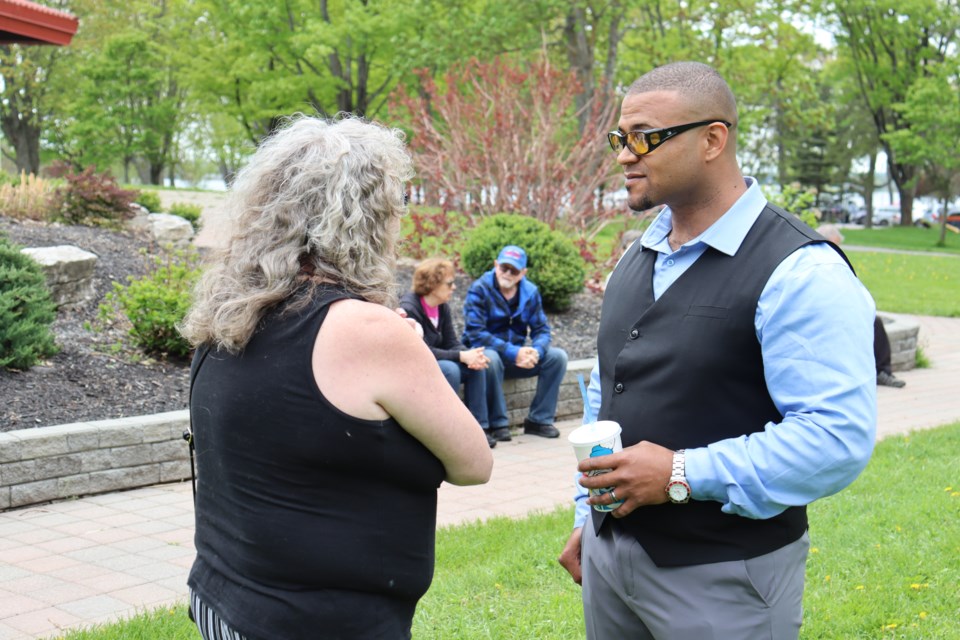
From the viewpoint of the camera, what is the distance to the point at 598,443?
2.12m

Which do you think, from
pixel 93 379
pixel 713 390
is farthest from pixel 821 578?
pixel 93 379

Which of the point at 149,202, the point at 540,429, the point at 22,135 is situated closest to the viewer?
the point at 540,429

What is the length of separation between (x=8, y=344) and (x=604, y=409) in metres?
5.85

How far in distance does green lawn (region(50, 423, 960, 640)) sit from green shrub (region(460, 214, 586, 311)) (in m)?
5.31

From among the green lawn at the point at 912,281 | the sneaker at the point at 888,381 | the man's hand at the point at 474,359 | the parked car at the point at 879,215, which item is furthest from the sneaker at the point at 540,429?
the parked car at the point at 879,215

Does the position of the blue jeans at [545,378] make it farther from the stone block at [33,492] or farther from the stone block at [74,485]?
the stone block at [33,492]

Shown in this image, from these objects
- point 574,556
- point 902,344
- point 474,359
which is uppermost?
point 574,556

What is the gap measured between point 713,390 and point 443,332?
5.85 metres

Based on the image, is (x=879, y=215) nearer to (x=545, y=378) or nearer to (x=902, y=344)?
(x=902, y=344)

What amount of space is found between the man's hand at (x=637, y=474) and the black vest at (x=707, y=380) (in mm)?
103

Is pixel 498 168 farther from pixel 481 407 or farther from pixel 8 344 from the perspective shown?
pixel 8 344

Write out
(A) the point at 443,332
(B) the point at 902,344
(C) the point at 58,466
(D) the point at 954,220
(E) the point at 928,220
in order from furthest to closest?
(E) the point at 928,220 → (D) the point at 954,220 → (B) the point at 902,344 → (A) the point at 443,332 → (C) the point at 58,466

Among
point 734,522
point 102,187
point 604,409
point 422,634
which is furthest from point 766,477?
point 102,187

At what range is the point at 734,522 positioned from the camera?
6.95 ft
